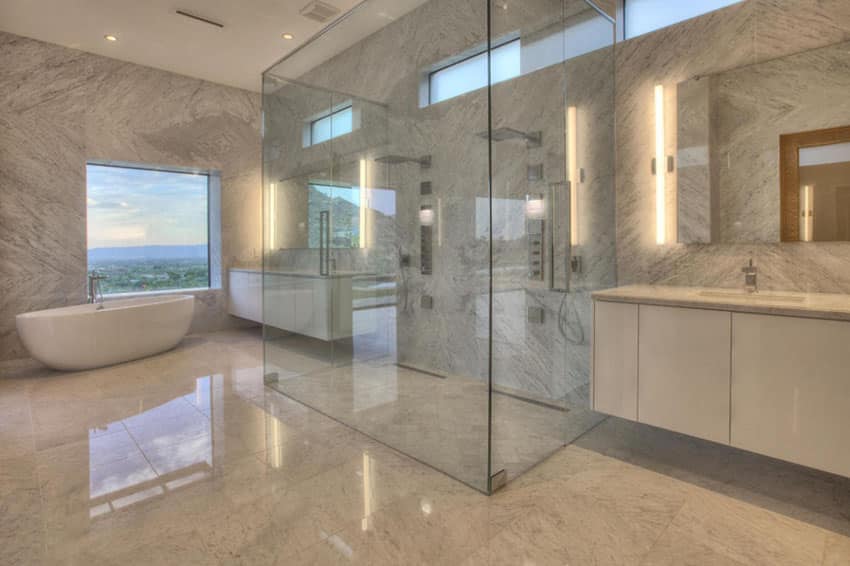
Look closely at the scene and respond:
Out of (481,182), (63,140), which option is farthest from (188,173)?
(481,182)

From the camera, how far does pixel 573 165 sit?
277 centimetres

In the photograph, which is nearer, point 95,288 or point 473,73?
point 473,73

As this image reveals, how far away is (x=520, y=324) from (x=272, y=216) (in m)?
2.38

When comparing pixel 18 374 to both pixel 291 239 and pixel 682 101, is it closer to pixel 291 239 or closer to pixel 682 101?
pixel 291 239

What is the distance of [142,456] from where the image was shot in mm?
2643

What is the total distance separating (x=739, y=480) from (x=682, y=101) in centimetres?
206

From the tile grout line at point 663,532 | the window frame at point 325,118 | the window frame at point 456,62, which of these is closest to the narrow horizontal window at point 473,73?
the window frame at point 456,62

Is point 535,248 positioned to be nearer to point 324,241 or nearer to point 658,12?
point 324,241

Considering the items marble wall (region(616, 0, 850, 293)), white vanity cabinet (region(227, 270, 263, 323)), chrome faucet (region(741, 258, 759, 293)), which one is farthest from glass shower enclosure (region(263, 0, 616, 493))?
white vanity cabinet (region(227, 270, 263, 323))

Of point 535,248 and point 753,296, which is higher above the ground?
point 535,248

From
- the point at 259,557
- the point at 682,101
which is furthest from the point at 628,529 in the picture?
the point at 682,101

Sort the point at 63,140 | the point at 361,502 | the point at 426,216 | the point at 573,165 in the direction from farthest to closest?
the point at 63,140, the point at 573,165, the point at 426,216, the point at 361,502

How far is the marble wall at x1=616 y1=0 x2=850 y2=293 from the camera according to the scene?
2406mm

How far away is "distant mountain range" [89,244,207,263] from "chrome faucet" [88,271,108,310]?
43 centimetres
